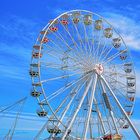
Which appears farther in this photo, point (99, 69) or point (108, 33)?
point (108, 33)

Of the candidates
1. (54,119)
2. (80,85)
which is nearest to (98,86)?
(80,85)

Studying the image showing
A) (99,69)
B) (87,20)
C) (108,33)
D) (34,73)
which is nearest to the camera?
(34,73)

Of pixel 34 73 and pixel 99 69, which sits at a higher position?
pixel 99 69

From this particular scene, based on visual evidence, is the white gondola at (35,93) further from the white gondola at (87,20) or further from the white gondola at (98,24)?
the white gondola at (98,24)

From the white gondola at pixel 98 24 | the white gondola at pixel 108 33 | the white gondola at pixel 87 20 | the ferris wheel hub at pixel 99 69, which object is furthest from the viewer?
the white gondola at pixel 108 33

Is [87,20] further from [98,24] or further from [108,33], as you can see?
[108,33]

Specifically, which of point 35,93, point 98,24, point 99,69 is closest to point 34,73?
point 35,93

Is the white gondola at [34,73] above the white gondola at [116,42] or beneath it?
beneath

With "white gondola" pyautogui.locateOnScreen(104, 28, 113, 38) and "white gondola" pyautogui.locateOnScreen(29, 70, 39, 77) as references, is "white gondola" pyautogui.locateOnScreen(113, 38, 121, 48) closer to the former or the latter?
"white gondola" pyautogui.locateOnScreen(104, 28, 113, 38)

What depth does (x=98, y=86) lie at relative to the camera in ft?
194

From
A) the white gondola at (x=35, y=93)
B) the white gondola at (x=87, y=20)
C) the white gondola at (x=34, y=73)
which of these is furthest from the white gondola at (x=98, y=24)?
the white gondola at (x=35, y=93)

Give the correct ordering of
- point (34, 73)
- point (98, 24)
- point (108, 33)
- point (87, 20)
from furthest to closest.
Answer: point (108, 33)
point (98, 24)
point (87, 20)
point (34, 73)

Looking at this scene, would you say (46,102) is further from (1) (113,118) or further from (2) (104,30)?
(2) (104,30)

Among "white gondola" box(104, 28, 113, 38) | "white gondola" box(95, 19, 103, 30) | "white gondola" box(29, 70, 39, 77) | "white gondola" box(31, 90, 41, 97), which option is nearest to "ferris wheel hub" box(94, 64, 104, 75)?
"white gondola" box(95, 19, 103, 30)
